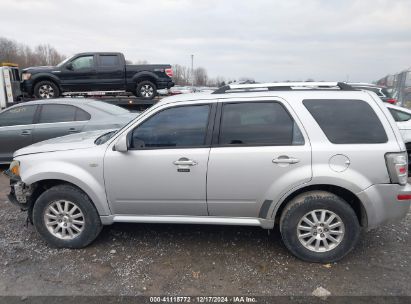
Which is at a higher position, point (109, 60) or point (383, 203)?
point (109, 60)

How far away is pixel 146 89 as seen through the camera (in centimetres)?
1126

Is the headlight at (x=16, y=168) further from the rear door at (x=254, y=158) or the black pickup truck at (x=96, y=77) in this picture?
the black pickup truck at (x=96, y=77)

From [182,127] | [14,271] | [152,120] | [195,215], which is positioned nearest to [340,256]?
[195,215]

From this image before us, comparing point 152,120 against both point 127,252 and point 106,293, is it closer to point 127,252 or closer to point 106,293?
point 127,252

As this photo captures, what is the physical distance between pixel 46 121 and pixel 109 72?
14.7 feet

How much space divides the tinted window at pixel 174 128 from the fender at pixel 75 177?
1.88 ft

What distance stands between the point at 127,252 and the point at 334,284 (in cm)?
216

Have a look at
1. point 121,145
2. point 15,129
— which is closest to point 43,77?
point 15,129

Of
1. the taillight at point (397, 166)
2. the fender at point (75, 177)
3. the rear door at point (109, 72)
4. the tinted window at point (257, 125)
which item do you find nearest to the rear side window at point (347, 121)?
the taillight at point (397, 166)

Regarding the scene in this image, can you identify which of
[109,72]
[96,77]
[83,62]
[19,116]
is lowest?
[19,116]

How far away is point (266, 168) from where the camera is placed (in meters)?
3.30

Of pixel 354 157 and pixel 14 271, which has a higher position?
pixel 354 157

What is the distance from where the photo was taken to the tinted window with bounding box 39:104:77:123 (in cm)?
683

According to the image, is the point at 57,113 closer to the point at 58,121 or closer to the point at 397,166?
the point at 58,121
